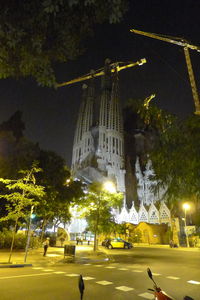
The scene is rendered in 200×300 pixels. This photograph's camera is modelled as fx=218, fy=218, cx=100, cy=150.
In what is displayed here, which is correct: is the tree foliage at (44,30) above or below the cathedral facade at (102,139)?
below

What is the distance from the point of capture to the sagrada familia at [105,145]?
339ft

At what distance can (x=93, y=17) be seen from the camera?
18.2 ft

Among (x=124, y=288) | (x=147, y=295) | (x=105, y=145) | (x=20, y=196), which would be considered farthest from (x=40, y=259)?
(x=105, y=145)

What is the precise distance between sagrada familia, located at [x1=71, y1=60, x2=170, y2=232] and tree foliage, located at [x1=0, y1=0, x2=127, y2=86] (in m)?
86.7

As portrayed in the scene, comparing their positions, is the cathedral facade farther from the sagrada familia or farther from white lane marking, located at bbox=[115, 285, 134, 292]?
white lane marking, located at bbox=[115, 285, 134, 292]

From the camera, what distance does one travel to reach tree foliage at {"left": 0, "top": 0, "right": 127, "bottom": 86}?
16.3ft

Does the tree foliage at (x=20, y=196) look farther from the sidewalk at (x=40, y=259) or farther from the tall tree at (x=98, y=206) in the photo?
the tall tree at (x=98, y=206)

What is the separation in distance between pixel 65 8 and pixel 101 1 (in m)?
0.87

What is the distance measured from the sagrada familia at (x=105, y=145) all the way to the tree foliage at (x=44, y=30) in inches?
3413

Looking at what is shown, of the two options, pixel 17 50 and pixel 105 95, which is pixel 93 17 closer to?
pixel 17 50

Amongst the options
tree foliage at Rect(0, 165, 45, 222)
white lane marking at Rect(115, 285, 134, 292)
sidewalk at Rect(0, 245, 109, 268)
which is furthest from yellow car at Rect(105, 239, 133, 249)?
white lane marking at Rect(115, 285, 134, 292)

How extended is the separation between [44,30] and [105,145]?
106m

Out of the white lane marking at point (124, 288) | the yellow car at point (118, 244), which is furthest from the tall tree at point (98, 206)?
the white lane marking at point (124, 288)

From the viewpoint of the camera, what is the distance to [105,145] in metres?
112
